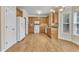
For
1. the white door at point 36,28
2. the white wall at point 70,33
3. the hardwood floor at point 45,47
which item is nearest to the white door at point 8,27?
the hardwood floor at point 45,47

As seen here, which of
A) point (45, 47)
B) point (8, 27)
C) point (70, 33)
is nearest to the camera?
point (8, 27)

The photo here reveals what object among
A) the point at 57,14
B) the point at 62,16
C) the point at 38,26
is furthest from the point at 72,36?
the point at 38,26

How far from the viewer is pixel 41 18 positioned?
1714cm

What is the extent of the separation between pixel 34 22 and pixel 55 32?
8.11m

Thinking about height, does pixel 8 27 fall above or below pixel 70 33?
above

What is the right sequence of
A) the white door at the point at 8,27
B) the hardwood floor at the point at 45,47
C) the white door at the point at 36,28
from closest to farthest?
the hardwood floor at the point at 45,47
the white door at the point at 8,27
the white door at the point at 36,28

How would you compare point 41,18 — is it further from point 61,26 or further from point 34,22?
point 61,26

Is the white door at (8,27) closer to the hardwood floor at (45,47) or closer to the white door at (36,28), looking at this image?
the hardwood floor at (45,47)

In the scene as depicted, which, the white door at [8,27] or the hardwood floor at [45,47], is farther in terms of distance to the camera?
the white door at [8,27]

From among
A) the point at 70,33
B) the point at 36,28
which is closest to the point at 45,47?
the point at 70,33

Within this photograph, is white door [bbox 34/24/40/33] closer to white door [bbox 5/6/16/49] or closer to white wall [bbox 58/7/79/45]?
white wall [bbox 58/7/79/45]

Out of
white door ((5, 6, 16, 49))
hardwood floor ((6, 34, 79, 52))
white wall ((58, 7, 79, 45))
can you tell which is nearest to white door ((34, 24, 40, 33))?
white wall ((58, 7, 79, 45))

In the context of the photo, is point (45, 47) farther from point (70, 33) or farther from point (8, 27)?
point (70, 33)

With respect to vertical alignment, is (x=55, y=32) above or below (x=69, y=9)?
below
